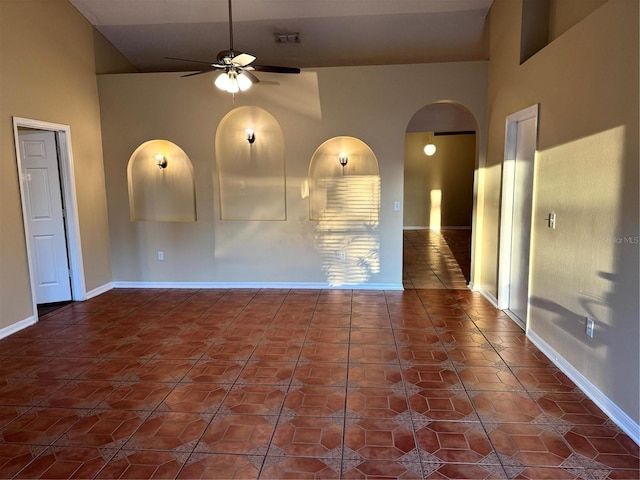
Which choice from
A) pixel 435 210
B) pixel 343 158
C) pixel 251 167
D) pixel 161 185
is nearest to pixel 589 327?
pixel 343 158

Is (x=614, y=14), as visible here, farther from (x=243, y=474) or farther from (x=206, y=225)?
(x=206, y=225)

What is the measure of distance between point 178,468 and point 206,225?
3.87 m

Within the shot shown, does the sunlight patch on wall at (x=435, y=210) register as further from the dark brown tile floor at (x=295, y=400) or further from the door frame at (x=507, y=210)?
the dark brown tile floor at (x=295, y=400)

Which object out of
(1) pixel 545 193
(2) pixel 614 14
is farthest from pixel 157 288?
(2) pixel 614 14

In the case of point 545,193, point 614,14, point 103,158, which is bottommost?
point 545,193

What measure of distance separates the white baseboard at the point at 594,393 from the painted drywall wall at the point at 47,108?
5120 mm

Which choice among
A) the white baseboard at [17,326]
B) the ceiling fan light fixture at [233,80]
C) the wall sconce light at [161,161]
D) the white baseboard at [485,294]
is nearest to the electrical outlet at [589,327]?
the white baseboard at [485,294]

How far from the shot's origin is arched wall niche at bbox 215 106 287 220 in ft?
18.4

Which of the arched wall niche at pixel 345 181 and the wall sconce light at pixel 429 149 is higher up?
the wall sconce light at pixel 429 149

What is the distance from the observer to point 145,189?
586 centimetres

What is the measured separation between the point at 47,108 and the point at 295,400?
168 inches

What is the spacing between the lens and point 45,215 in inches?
195

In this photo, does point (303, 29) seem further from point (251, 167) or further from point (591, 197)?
point (591, 197)

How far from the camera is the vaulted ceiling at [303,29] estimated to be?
5012 mm
